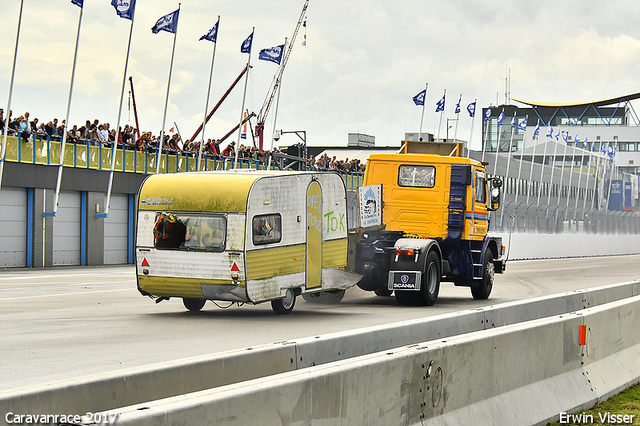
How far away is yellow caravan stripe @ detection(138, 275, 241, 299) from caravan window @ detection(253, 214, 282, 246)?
1038 millimetres

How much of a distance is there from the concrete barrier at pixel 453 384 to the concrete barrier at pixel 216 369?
2.82 feet

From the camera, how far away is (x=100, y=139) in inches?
1569

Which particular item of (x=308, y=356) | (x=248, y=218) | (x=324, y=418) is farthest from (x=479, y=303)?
(x=324, y=418)

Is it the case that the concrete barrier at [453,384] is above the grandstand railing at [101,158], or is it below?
below

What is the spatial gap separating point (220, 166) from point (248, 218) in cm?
3206

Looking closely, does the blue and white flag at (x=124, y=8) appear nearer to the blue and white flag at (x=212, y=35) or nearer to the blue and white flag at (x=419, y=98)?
the blue and white flag at (x=212, y=35)

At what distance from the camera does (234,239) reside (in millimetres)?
15047

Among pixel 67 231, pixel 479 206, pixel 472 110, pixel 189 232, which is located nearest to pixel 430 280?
pixel 479 206

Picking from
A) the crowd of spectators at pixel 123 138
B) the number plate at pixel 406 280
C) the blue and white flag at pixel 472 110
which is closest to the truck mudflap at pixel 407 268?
the number plate at pixel 406 280

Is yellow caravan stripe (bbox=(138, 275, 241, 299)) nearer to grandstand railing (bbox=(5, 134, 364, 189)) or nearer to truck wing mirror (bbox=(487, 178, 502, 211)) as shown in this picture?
truck wing mirror (bbox=(487, 178, 502, 211))

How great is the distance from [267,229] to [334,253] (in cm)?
246

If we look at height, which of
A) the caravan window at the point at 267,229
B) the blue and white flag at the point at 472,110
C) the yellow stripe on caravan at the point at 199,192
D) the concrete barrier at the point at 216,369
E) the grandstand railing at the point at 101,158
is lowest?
the concrete barrier at the point at 216,369

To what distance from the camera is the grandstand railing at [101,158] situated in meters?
36.6

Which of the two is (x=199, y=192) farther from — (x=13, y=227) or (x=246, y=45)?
(x=246, y=45)
